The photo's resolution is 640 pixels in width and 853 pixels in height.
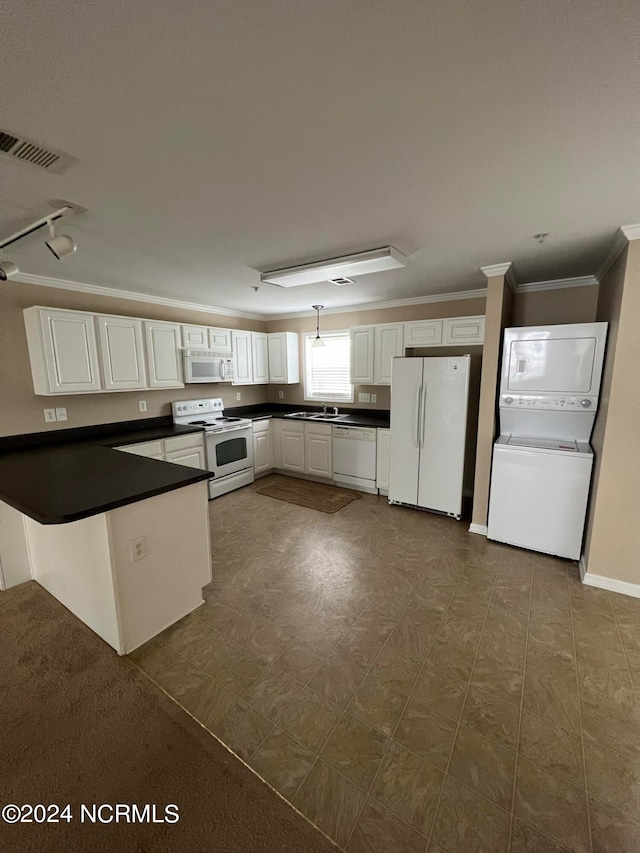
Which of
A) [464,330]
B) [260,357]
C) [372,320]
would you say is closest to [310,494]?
[260,357]

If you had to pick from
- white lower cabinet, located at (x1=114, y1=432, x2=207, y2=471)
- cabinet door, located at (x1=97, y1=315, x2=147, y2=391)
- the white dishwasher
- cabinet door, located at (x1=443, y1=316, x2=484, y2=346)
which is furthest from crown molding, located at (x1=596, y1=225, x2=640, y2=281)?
cabinet door, located at (x1=97, y1=315, x2=147, y2=391)

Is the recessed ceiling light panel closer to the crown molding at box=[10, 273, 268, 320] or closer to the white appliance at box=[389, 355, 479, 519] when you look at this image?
the white appliance at box=[389, 355, 479, 519]

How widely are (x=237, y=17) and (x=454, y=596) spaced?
3001 millimetres

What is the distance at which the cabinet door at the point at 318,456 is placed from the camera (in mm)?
4762

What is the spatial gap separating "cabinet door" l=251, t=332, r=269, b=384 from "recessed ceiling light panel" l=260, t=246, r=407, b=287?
2.04m

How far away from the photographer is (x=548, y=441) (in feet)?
10.5

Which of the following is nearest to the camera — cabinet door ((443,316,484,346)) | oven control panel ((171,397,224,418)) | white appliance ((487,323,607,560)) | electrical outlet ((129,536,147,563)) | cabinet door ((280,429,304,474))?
electrical outlet ((129,536,147,563))

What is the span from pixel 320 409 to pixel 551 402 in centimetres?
322

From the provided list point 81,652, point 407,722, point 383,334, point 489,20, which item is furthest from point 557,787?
point 383,334

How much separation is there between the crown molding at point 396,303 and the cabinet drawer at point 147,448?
2860 mm

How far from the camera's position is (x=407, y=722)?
63.5 inches

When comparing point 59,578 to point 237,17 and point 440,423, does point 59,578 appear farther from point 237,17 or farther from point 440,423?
point 440,423

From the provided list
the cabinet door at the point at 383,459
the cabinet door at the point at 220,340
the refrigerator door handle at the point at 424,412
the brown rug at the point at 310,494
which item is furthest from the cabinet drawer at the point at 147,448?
the refrigerator door handle at the point at 424,412

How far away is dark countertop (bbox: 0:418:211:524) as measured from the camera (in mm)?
1699
